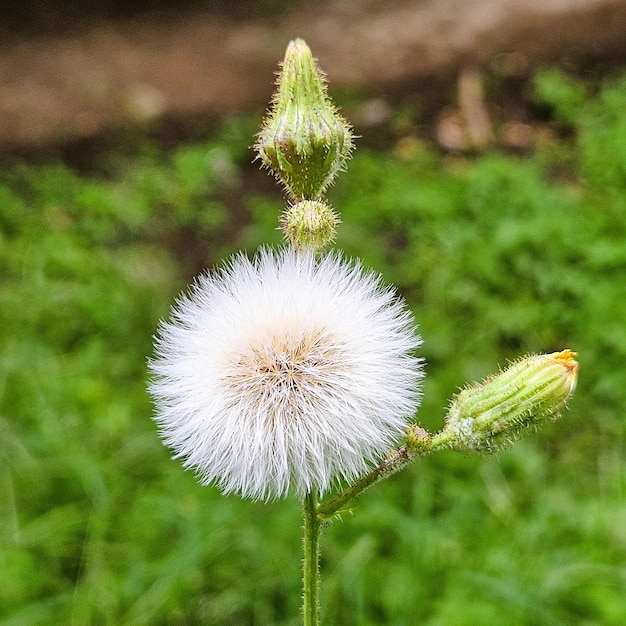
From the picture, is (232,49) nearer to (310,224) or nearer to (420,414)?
(420,414)

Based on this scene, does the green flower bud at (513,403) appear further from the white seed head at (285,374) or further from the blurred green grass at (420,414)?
the blurred green grass at (420,414)

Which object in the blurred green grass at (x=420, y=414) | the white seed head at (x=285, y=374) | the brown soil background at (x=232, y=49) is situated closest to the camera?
the white seed head at (x=285, y=374)

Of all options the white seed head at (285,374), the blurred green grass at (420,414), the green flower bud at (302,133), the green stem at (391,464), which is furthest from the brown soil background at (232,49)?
the green stem at (391,464)

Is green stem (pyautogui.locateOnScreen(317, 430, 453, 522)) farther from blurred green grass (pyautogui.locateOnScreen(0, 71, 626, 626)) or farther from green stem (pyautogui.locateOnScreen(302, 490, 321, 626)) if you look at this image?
blurred green grass (pyautogui.locateOnScreen(0, 71, 626, 626))

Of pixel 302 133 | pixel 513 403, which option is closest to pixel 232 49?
pixel 302 133

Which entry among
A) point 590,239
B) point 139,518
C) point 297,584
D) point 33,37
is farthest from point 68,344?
point 33,37

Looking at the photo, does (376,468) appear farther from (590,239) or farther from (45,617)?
(590,239)

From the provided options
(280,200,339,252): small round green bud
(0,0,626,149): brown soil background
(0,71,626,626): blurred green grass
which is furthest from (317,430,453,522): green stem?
(0,0,626,149): brown soil background
